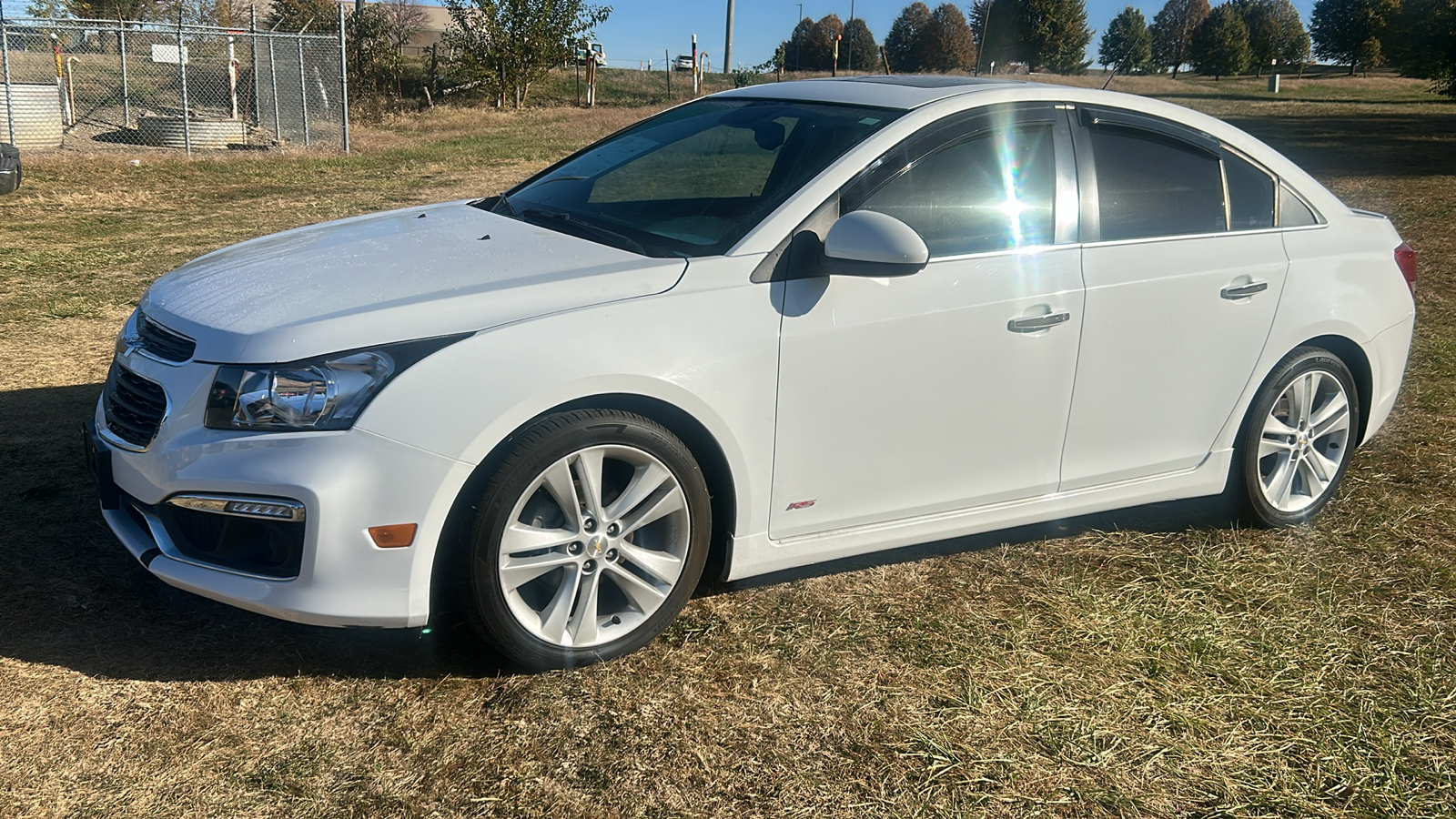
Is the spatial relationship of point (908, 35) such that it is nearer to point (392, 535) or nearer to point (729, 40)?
point (729, 40)

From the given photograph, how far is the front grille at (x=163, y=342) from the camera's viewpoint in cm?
314

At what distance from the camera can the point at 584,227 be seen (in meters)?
3.79

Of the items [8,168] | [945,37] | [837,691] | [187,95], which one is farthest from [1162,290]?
[945,37]

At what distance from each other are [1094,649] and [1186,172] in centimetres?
179

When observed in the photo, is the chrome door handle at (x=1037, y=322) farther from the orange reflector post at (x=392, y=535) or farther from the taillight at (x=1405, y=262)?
the orange reflector post at (x=392, y=535)

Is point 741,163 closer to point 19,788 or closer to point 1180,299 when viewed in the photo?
point 1180,299

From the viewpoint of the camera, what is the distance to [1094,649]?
3.57 metres

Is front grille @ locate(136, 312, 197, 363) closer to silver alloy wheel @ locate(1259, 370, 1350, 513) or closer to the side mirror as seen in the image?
the side mirror

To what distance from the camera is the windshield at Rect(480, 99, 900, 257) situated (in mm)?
3555

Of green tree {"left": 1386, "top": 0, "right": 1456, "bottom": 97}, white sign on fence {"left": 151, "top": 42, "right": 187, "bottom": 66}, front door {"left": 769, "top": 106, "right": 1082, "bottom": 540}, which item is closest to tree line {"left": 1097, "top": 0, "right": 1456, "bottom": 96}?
green tree {"left": 1386, "top": 0, "right": 1456, "bottom": 97}

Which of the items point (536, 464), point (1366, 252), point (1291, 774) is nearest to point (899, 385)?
point (536, 464)

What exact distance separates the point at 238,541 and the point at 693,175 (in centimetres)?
199

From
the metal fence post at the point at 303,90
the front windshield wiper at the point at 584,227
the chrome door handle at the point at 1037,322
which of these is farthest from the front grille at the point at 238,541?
the metal fence post at the point at 303,90

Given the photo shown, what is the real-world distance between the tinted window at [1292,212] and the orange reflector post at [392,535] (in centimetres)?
337
